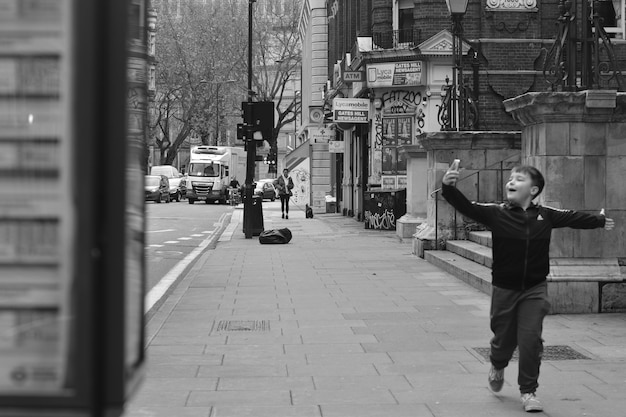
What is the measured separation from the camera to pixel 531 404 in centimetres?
593

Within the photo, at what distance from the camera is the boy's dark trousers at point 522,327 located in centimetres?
602

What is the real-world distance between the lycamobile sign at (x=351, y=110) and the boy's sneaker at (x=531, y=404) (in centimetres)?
2345

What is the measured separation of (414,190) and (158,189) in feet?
116

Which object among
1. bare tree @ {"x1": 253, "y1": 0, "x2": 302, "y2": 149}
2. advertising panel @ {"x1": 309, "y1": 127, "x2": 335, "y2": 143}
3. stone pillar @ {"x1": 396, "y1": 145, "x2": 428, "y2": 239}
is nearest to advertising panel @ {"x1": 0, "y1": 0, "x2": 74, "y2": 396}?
stone pillar @ {"x1": 396, "y1": 145, "x2": 428, "y2": 239}

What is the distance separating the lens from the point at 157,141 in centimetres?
7575

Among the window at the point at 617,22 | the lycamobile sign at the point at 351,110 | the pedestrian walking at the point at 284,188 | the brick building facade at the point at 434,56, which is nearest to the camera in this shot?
the window at the point at 617,22

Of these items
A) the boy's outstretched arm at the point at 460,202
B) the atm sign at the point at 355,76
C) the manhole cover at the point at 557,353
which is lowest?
the manhole cover at the point at 557,353

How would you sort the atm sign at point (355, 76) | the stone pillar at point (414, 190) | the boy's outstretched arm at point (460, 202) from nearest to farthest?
1. the boy's outstretched arm at point (460, 202)
2. the stone pillar at point (414, 190)
3. the atm sign at point (355, 76)

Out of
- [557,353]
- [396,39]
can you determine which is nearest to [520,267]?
[557,353]

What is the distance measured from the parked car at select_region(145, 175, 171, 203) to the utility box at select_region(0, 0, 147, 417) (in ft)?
166

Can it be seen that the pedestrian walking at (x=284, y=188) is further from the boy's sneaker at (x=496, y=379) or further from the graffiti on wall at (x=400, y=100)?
the boy's sneaker at (x=496, y=379)

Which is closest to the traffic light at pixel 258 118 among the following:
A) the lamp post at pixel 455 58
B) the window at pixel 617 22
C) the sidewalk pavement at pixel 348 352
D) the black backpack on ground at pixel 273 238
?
the black backpack on ground at pixel 273 238

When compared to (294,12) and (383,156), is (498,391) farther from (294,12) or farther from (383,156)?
(294,12)

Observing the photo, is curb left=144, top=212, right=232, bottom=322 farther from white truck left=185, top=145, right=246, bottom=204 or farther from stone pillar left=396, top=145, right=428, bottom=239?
white truck left=185, top=145, right=246, bottom=204
